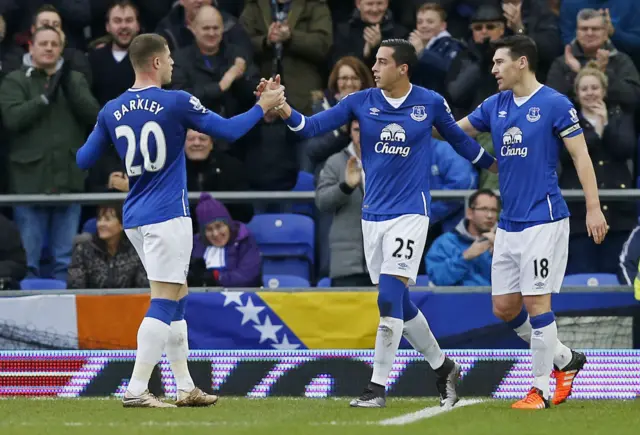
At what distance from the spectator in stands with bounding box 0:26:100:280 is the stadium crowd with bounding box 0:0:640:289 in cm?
1

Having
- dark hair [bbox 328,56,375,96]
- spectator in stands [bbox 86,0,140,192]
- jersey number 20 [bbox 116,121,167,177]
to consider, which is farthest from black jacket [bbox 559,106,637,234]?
jersey number 20 [bbox 116,121,167,177]

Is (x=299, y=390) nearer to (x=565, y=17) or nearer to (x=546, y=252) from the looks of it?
(x=546, y=252)

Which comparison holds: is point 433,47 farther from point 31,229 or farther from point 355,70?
point 31,229

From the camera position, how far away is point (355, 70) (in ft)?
40.8

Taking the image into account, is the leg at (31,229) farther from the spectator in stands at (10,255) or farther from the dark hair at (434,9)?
the dark hair at (434,9)

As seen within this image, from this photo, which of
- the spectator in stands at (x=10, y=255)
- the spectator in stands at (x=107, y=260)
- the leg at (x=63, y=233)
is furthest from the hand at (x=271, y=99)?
the leg at (x=63, y=233)

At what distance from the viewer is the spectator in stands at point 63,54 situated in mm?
12938

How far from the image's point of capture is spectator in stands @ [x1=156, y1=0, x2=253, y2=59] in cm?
1342

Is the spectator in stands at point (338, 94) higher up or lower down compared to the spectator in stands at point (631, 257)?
higher up

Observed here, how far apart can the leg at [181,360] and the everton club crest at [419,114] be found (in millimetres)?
1857

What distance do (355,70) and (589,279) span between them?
278cm

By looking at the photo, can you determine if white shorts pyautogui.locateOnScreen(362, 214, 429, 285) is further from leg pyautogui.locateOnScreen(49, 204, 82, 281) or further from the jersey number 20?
leg pyautogui.locateOnScreen(49, 204, 82, 281)

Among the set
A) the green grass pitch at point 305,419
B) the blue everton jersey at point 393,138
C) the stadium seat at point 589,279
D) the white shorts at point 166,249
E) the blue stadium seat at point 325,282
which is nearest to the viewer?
the green grass pitch at point 305,419

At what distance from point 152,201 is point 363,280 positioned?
363cm
